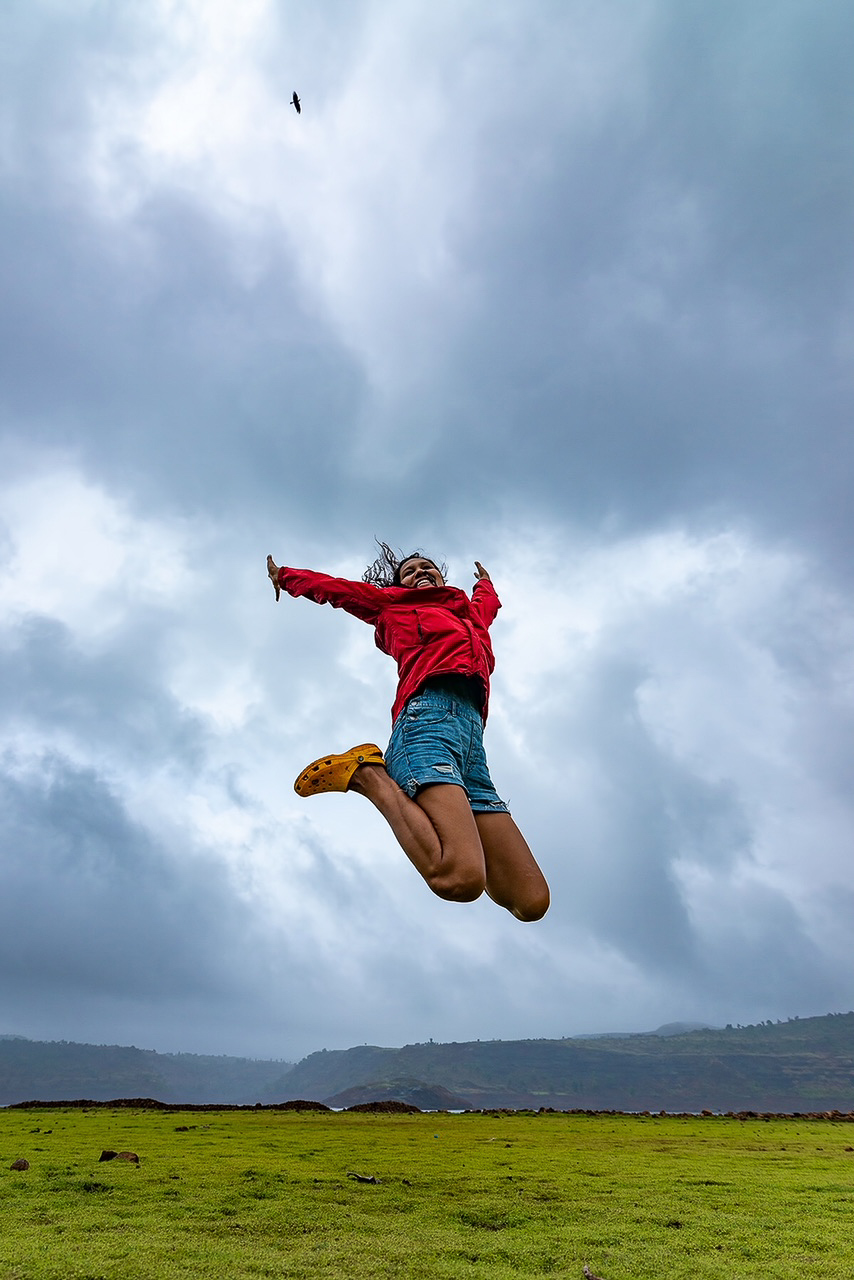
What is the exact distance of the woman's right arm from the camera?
16.3 feet

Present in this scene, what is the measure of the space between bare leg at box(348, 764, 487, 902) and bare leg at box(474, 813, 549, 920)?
0.54 meters

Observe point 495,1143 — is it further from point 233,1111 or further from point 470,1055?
point 470,1055

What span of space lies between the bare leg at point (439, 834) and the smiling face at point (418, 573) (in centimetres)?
170

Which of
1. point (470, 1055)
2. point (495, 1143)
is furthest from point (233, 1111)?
point (470, 1055)

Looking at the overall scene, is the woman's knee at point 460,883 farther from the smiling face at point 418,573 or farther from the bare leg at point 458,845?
the smiling face at point 418,573

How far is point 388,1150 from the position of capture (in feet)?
19.4

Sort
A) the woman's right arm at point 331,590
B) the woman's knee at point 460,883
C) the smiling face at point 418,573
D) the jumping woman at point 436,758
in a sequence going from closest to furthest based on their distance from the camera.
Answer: the woman's knee at point 460,883
the jumping woman at point 436,758
the woman's right arm at point 331,590
the smiling face at point 418,573

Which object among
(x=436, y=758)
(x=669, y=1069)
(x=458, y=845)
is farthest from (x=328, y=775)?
(x=669, y=1069)

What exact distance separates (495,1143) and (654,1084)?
81775 mm

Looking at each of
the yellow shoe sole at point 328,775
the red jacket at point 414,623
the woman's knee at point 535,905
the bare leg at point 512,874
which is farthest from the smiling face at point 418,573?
the woman's knee at point 535,905

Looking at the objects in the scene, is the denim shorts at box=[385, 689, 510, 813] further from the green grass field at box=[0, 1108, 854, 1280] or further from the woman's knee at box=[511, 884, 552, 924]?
the green grass field at box=[0, 1108, 854, 1280]

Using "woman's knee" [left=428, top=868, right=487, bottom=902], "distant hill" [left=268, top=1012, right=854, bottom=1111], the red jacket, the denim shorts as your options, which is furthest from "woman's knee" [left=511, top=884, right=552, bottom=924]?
"distant hill" [left=268, top=1012, right=854, bottom=1111]

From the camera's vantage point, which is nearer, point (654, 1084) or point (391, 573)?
point (391, 573)

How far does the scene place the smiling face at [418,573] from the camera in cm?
549
